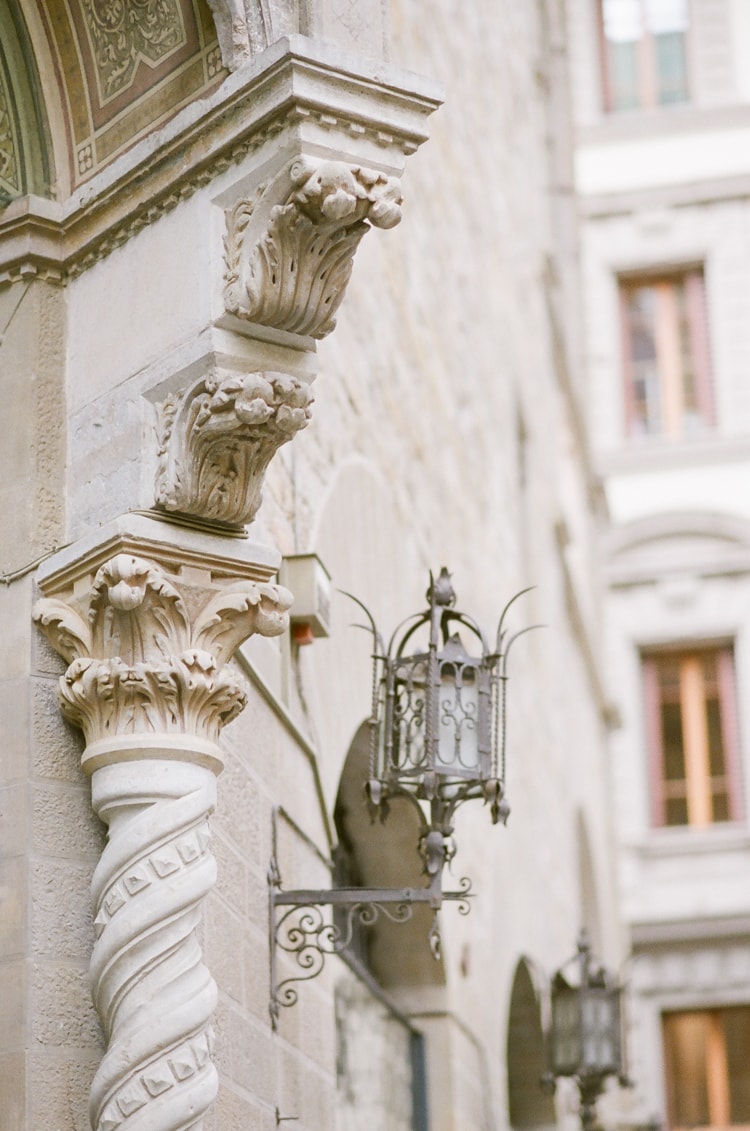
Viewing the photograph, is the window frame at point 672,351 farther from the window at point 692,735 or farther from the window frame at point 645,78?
the window at point 692,735

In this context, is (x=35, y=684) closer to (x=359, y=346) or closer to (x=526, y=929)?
(x=359, y=346)

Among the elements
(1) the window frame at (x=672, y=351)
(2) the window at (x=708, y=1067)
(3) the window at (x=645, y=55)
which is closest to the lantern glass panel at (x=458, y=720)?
(2) the window at (x=708, y=1067)

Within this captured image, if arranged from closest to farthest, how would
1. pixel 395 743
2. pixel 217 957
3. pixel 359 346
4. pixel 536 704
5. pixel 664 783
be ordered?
pixel 217 957, pixel 395 743, pixel 359 346, pixel 536 704, pixel 664 783

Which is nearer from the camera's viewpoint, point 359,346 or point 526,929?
point 359,346

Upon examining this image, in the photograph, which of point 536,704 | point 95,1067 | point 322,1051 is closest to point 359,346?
point 322,1051

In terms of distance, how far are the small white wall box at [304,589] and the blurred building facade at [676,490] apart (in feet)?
47.9

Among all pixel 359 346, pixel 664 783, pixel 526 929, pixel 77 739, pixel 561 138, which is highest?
pixel 561 138

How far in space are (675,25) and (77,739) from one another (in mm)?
21077

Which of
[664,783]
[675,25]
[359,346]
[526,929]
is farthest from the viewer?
[675,25]

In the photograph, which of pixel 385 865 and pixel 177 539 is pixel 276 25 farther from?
pixel 385 865

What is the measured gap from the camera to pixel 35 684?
468 cm

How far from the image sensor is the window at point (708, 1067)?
19.8 m

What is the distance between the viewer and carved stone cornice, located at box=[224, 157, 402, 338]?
4406mm

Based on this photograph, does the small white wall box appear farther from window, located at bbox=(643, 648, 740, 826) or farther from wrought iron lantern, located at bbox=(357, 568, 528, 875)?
window, located at bbox=(643, 648, 740, 826)
